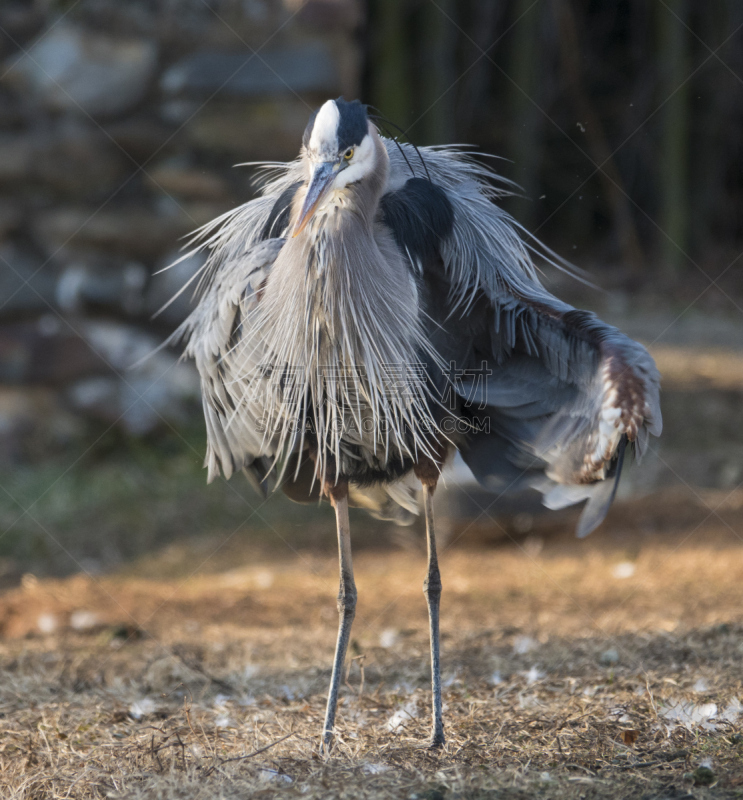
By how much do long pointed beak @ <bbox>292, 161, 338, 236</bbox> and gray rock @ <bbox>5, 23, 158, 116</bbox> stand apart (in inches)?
143

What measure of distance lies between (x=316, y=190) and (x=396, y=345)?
0.55m

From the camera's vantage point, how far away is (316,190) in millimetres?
2586

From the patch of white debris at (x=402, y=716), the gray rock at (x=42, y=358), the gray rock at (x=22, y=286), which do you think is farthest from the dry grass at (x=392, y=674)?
the gray rock at (x=22, y=286)

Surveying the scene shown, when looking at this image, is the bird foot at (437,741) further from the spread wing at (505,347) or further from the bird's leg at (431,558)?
the spread wing at (505,347)

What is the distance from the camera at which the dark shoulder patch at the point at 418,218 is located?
114 inches

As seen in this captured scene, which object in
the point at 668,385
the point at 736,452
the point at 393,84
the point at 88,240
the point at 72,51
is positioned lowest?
the point at 736,452

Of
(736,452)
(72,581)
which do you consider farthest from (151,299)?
Answer: (736,452)

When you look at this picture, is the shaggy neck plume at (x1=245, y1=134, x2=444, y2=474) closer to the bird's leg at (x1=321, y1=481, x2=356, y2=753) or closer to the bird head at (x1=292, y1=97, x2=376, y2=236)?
the bird head at (x1=292, y1=97, x2=376, y2=236)

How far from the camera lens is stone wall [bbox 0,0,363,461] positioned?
5.64m

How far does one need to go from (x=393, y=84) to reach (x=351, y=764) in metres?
6.30

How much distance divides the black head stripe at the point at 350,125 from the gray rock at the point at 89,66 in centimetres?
355

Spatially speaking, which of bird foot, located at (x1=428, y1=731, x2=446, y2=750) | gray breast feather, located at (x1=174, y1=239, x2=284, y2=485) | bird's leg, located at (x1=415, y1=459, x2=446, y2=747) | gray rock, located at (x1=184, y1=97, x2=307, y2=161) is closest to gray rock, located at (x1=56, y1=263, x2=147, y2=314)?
gray rock, located at (x1=184, y1=97, x2=307, y2=161)

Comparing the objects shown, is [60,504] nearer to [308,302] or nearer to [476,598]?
[476,598]

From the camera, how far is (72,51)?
5.74 metres
